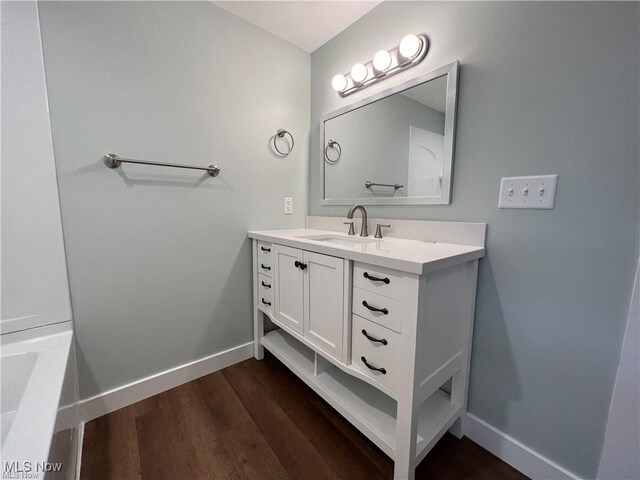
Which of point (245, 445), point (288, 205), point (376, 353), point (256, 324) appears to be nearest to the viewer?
point (376, 353)

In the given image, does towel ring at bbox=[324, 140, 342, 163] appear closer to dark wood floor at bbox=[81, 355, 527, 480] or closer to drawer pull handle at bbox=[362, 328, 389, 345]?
drawer pull handle at bbox=[362, 328, 389, 345]

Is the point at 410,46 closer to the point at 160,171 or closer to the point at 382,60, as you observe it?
the point at 382,60

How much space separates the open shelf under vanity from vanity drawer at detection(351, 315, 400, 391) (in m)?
0.23

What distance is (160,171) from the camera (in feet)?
4.47

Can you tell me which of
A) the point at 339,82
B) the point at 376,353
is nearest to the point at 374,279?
the point at 376,353

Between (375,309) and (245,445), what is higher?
(375,309)

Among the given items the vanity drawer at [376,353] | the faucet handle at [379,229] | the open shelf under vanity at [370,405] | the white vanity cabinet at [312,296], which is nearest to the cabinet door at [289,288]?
the white vanity cabinet at [312,296]

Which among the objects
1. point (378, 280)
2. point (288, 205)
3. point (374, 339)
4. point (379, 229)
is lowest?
point (374, 339)

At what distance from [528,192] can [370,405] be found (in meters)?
1.08

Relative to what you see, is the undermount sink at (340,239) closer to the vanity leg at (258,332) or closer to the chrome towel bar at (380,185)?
the chrome towel bar at (380,185)

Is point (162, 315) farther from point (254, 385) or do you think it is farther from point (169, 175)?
point (169, 175)

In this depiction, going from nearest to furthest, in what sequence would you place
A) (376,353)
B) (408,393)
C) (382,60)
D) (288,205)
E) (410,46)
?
(408,393) → (376,353) → (410,46) → (382,60) → (288,205)

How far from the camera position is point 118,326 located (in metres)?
1.32

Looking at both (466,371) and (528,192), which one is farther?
(466,371)
